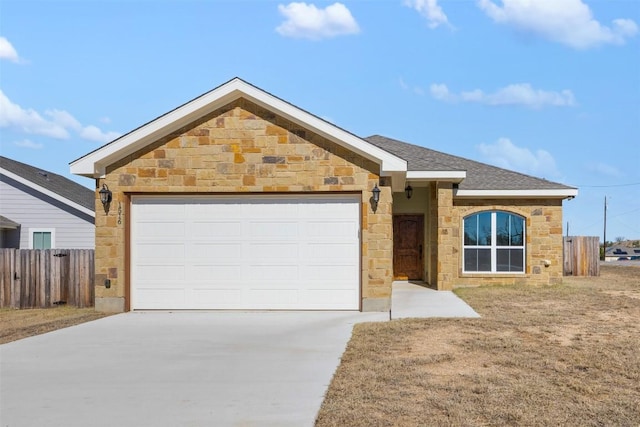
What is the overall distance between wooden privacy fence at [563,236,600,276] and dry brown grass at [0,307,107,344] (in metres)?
20.0

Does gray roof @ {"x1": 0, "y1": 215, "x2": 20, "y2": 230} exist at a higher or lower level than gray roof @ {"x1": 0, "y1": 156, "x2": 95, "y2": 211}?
lower

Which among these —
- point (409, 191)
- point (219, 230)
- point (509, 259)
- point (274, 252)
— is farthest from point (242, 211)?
point (509, 259)

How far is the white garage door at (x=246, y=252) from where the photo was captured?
12.2 metres

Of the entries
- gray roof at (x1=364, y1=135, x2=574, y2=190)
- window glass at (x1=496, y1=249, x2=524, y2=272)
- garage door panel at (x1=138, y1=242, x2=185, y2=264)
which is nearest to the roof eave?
gray roof at (x1=364, y1=135, x2=574, y2=190)

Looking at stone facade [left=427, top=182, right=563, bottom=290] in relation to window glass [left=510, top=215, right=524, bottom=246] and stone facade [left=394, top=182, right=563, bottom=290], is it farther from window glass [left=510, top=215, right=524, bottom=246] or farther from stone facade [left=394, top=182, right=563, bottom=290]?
window glass [left=510, top=215, right=524, bottom=246]

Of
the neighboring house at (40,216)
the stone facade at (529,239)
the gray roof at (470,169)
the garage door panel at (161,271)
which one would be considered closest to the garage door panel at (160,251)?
the garage door panel at (161,271)

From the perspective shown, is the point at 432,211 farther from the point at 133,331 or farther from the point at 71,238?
the point at 71,238

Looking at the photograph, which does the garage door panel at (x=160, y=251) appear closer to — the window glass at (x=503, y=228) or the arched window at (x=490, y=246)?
the arched window at (x=490, y=246)

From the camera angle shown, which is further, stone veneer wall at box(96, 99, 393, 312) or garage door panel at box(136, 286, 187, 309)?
garage door panel at box(136, 286, 187, 309)

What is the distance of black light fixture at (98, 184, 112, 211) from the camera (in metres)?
12.2

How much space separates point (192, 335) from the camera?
9.68 metres

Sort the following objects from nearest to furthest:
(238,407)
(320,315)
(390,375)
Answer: (238,407) < (390,375) < (320,315)

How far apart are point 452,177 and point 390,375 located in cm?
989

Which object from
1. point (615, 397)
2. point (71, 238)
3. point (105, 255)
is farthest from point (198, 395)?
point (71, 238)
